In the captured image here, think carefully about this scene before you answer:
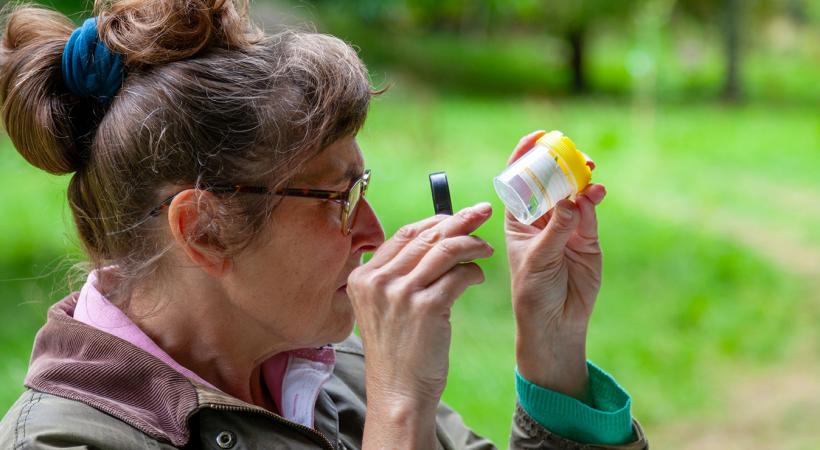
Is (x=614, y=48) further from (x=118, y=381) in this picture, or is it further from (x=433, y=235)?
(x=118, y=381)

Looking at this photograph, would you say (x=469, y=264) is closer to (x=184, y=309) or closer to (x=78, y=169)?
(x=184, y=309)

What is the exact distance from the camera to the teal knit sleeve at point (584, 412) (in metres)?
2.05

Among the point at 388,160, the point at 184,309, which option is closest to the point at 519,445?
the point at 184,309

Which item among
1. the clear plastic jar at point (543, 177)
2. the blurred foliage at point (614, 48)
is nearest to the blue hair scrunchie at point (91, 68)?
the clear plastic jar at point (543, 177)

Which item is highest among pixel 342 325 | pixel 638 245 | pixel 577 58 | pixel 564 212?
pixel 564 212

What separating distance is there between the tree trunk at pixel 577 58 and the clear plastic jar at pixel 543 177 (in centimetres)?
1491

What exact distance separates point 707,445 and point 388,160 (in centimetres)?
511

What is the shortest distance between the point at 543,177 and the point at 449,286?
309 mm

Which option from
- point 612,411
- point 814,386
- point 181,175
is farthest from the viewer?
point 814,386

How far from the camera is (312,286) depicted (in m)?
1.84

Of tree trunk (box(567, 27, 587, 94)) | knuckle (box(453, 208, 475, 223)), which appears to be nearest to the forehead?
knuckle (box(453, 208, 475, 223))

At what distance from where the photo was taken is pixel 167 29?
1.77m

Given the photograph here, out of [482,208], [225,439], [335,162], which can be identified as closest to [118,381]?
[225,439]

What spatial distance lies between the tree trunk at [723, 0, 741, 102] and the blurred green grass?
Result: 3.08 m
